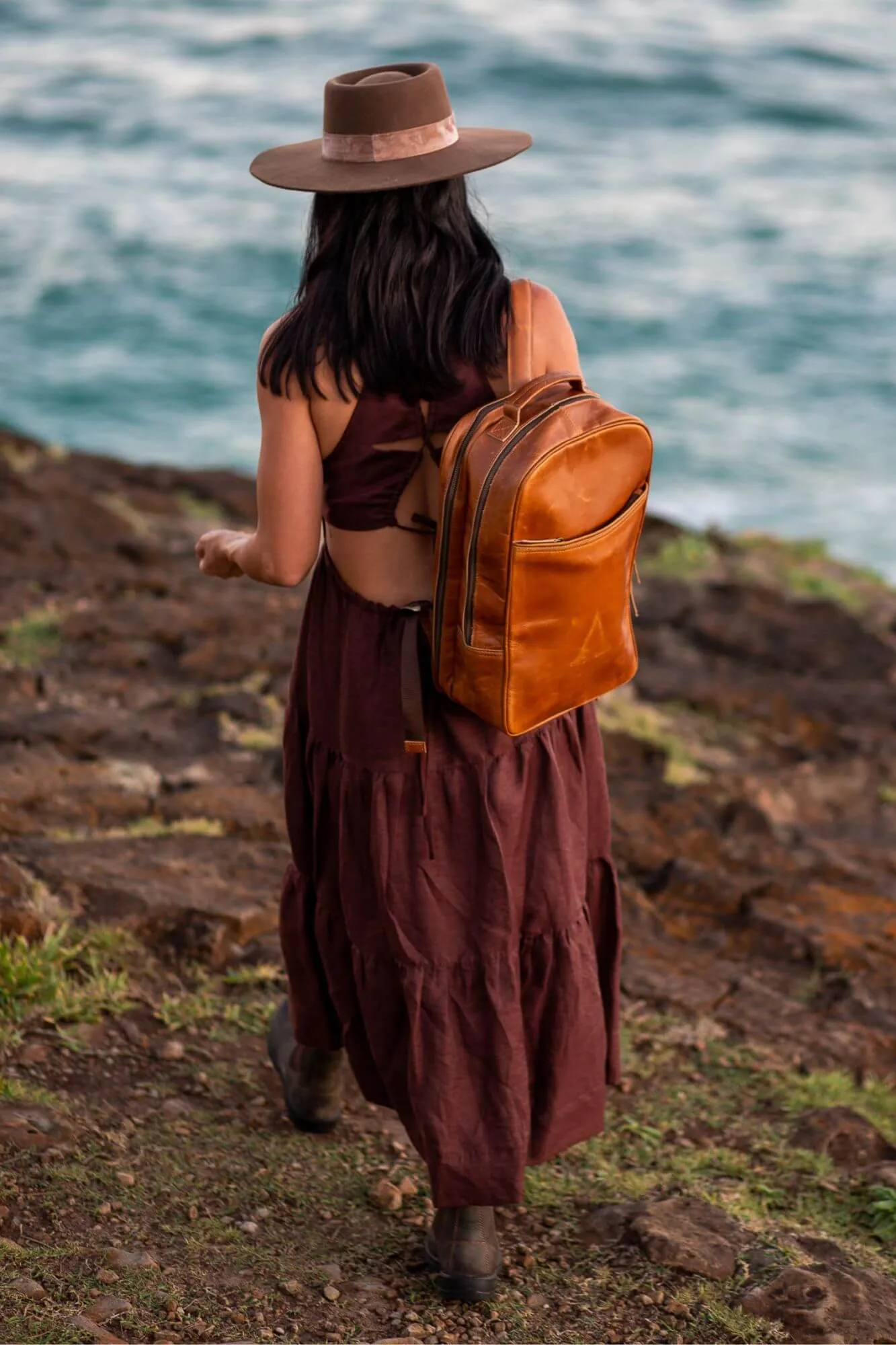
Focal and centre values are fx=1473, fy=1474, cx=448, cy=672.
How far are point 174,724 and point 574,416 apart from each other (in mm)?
3251

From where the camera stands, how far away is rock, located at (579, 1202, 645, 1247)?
2768 millimetres

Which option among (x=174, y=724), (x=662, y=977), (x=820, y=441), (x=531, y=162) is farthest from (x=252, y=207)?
(x=662, y=977)

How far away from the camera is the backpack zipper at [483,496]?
2141mm

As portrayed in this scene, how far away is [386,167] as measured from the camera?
222 cm

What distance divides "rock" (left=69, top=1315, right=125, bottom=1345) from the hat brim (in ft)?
5.70

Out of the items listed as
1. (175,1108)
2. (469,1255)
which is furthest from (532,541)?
(175,1108)

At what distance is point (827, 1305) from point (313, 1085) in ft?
3.49

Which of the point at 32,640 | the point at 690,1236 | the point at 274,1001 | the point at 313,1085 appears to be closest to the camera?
the point at 690,1236

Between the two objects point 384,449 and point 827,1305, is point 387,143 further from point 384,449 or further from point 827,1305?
point 827,1305

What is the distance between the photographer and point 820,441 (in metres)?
19.2

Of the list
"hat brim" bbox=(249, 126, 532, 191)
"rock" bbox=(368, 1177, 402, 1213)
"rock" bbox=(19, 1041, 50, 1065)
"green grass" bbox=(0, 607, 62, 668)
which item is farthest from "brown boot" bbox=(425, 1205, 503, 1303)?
"green grass" bbox=(0, 607, 62, 668)

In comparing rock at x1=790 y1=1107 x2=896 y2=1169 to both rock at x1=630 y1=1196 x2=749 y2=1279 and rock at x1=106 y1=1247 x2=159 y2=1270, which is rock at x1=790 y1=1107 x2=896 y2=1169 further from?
rock at x1=106 y1=1247 x2=159 y2=1270

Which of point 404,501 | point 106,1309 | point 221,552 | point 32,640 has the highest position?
point 404,501

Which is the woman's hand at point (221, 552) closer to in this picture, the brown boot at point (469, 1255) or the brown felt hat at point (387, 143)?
the brown felt hat at point (387, 143)
